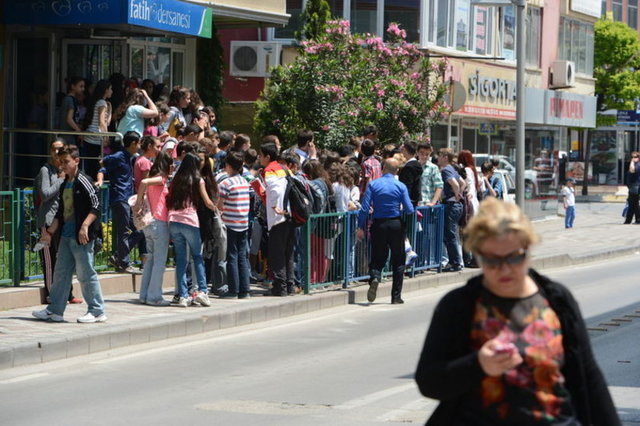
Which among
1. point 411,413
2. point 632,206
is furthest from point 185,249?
point 632,206

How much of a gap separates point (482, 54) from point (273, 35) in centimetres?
683

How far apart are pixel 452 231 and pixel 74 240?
27.2 feet

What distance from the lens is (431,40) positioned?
3259 centimetres

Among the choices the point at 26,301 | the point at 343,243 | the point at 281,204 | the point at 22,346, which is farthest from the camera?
the point at 343,243

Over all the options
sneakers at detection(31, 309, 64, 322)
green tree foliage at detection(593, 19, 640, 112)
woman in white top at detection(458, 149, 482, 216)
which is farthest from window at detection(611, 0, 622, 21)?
sneakers at detection(31, 309, 64, 322)

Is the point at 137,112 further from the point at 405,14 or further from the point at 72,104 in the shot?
the point at 405,14

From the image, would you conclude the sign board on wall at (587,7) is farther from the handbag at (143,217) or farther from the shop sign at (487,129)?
the handbag at (143,217)

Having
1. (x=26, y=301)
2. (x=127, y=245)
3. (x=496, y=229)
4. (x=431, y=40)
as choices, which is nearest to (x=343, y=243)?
(x=127, y=245)

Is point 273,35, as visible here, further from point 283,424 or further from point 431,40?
point 283,424

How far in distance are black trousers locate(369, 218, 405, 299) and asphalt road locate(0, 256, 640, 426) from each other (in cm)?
123

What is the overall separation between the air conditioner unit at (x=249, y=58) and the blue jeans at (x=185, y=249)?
53.9ft

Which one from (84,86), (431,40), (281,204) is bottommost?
(281,204)

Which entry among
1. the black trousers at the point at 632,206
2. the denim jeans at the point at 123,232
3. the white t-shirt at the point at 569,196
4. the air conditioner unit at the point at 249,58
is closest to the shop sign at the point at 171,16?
the denim jeans at the point at 123,232

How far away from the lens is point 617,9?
71.1 metres
